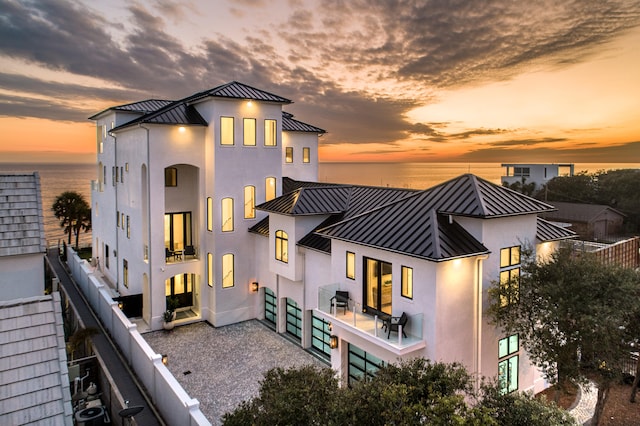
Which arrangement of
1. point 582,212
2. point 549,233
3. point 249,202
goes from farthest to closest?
1. point 582,212
2. point 249,202
3. point 549,233

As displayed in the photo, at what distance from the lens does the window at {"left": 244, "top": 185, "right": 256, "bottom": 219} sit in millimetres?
21094

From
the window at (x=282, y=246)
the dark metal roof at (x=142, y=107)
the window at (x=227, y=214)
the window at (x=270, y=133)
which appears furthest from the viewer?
the dark metal roof at (x=142, y=107)

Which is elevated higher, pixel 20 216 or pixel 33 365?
pixel 20 216

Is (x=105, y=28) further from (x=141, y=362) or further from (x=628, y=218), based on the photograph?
(x=628, y=218)

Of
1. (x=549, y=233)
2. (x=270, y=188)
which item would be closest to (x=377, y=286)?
(x=549, y=233)

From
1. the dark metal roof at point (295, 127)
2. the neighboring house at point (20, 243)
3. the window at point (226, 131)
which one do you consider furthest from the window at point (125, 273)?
the neighboring house at point (20, 243)

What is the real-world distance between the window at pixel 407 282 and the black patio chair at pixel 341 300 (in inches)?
97.5

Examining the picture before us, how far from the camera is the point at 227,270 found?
20797mm

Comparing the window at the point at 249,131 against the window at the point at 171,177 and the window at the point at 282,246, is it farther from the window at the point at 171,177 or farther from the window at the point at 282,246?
the window at the point at 282,246

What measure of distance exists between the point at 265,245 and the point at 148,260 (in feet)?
19.3

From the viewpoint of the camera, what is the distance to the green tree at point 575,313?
10.1 metres

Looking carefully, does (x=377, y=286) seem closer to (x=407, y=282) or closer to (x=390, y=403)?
(x=407, y=282)

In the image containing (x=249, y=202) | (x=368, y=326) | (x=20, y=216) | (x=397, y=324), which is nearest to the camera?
(x=20, y=216)

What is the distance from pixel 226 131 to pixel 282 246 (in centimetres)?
675
